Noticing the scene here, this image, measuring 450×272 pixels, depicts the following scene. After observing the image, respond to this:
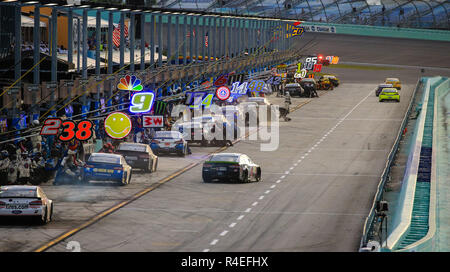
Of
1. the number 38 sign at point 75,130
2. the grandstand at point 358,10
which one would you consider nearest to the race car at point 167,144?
the number 38 sign at point 75,130

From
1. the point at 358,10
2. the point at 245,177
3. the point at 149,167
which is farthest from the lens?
A: the point at 358,10

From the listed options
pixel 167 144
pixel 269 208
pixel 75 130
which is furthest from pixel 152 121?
pixel 269 208

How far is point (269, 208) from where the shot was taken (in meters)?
34.6

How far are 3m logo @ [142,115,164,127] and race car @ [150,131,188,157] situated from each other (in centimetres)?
542

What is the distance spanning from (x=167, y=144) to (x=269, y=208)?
16.7 metres

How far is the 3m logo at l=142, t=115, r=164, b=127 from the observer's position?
147ft

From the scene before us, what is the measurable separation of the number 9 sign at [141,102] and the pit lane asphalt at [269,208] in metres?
3.50

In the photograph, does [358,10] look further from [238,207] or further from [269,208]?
[238,207]

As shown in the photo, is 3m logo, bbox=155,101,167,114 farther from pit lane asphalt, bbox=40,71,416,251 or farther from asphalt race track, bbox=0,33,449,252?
pit lane asphalt, bbox=40,71,416,251

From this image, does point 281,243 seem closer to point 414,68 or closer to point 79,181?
point 79,181

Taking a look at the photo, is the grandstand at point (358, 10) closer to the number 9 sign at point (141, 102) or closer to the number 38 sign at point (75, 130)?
the number 9 sign at point (141, 102)

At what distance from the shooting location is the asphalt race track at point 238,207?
27594 mm
